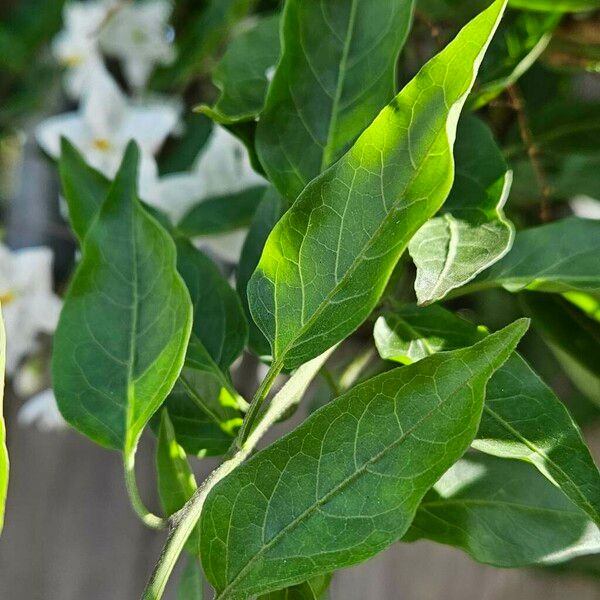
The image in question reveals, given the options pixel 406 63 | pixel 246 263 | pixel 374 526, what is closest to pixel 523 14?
pixel 406 63

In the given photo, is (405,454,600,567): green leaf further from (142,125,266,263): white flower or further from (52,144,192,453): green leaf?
(142,125,266,263): white flower

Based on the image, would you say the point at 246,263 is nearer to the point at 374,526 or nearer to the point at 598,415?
the point at 374,526

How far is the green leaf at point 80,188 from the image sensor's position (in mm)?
407

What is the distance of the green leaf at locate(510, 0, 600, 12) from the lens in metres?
0.44

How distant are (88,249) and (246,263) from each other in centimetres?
8

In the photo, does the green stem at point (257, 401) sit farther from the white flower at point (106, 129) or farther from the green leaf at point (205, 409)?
the white flower at point (106, 129)

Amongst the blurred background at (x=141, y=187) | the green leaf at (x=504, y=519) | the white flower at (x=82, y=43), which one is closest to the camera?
the green leaf at (x=504, y=519)

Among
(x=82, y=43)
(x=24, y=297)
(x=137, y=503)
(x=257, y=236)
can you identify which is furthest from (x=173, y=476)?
(x=82, y=43)

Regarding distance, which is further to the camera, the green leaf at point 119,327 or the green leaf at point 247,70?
the green leaf at point 247,70

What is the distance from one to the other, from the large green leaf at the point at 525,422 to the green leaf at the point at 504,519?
0.22 ft

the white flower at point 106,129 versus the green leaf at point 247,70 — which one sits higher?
the green leaf at point 247,70

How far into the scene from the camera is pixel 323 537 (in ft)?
0.86

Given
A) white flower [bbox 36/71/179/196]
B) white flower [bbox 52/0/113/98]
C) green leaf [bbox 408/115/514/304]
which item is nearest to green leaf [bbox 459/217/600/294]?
green leaf [bbox 408/115/514/304]

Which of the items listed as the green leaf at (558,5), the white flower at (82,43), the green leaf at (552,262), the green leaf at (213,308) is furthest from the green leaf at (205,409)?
the white flower at (82,43)
